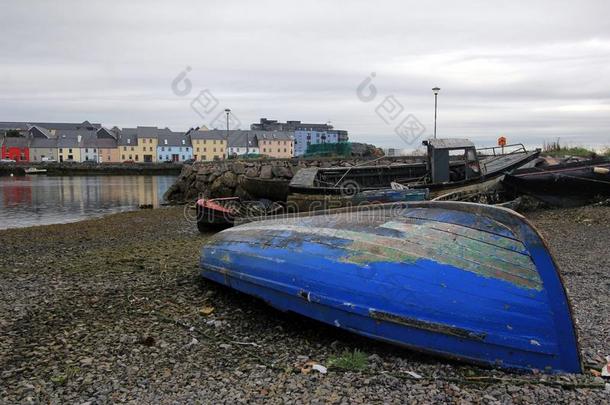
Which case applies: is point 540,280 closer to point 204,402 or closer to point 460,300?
point 460,300

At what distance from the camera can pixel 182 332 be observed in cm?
563

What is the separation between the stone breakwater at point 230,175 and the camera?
112ft

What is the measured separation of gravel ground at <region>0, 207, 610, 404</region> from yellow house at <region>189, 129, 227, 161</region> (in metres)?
103

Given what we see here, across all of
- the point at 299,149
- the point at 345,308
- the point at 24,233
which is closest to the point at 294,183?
the point at 24,233

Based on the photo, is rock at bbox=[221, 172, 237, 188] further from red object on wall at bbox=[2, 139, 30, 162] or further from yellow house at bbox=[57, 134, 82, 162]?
red object on wall at bbox=[2, 139, 30, 162]

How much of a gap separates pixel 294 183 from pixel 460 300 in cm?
1530

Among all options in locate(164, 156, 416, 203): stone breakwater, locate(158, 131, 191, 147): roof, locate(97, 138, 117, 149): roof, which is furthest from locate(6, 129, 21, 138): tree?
locate(164, 156, 416, 203): stone breakwater

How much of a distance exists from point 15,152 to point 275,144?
57.0 meters

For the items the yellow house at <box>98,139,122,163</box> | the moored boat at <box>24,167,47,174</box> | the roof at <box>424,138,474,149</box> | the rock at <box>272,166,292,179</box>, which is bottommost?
the moored boat at <box>24,167,47,174</box>

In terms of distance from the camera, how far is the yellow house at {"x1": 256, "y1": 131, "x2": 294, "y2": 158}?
366 feet

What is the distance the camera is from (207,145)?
111438 mm

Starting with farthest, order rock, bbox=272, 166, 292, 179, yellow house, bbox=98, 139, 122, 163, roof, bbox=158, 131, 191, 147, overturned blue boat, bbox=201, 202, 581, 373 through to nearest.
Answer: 1. yellow house, bbox=98, 139, 122, 163
2. roof, bbox=158, 131, 191, 147
3. rock, bbox=272, 166, 292, 179
4. overturned blue boat, bbox=201, 202, 581, 373

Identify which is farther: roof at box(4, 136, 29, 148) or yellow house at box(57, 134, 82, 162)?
yellow house at box(57, 134, 82, 162)

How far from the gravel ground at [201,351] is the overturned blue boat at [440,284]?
9.8 inches
